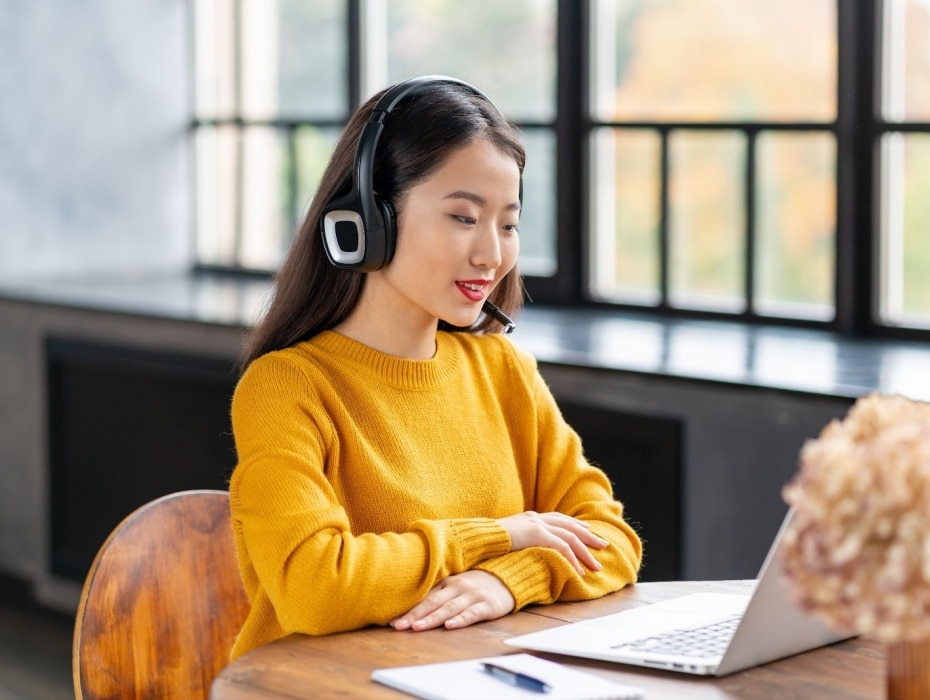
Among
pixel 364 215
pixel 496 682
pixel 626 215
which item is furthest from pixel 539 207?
pixel 496 682

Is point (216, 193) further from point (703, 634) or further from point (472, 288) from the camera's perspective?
point (703, 634)

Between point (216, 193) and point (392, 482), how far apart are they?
340 centimetres

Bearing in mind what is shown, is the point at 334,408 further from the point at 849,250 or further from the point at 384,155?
the point at 849,250

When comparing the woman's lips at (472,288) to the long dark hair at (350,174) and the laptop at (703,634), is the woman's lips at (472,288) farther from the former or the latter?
the laptop at (703,634)

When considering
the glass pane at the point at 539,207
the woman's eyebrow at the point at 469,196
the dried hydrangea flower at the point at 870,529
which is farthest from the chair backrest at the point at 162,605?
the glass pane at the point at 539,207

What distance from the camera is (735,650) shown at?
118 centimetres

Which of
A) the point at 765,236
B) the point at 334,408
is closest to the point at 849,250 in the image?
the point at 765,236

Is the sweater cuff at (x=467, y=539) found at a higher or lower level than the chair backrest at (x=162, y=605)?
higher

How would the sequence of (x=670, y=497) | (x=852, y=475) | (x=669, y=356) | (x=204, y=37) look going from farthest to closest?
1. (x=204, y=37)
2. (x=669, y=356)
3. (x=670, y=497)
4. (x=852, y=475)

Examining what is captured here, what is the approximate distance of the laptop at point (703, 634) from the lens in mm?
1161

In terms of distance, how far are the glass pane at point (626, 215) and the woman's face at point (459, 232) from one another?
2.05m

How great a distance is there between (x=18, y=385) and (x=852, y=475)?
11.7ft

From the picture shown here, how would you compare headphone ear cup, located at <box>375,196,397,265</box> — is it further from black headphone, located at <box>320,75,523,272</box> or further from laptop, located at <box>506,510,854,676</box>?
laptop, located at <box>506,510,854,676</box>

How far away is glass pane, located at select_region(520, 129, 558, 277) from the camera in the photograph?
3.74 m
